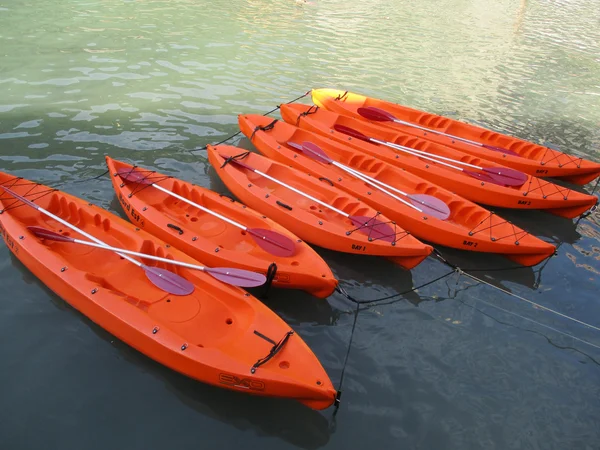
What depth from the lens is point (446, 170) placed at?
9094 mm

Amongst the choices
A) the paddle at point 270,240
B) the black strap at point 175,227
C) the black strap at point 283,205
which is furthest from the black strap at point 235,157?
the black strap at point 175,227

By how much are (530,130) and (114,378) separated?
12345mm

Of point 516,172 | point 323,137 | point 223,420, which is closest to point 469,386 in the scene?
point 223,420

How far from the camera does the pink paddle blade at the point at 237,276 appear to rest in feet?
18.5

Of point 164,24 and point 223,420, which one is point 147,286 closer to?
point 223,420

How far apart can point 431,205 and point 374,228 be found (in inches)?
57.9

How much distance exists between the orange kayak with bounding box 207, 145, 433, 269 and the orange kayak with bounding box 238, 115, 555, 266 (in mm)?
456

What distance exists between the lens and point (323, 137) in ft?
32.5

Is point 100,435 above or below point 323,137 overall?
below

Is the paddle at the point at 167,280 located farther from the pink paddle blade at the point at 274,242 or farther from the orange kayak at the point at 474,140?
the orange kayak at the point at 474,140

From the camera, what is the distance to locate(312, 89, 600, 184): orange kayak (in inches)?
376

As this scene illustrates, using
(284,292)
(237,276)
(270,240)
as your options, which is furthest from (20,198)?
(284,292)

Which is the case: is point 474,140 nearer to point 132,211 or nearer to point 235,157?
point 235,157

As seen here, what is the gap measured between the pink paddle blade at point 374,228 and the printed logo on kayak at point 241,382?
309 centimetres
